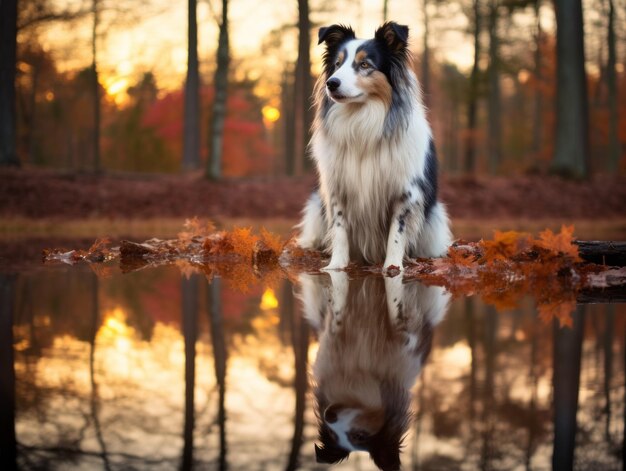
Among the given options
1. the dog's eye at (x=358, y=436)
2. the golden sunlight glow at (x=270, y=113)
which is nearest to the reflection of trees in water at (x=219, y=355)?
the dog's eye at (x=358, y=436)

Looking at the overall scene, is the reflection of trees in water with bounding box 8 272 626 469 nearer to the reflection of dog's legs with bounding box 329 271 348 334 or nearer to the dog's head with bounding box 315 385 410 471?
the dog's head with bounding box 315 385 410 471

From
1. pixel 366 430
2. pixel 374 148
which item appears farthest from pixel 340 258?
pixel 366 430

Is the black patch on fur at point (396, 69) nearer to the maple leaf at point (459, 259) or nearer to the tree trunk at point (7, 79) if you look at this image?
the maple leaf at point (459, 259)

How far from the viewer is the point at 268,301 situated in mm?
4613

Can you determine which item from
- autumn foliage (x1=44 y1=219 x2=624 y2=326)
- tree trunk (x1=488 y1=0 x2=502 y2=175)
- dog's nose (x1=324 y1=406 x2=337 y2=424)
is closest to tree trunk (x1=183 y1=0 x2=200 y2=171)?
tree trunk (x1=488 y1=0 x2=502 y2=175)

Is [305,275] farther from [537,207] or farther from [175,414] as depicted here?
[537,207]

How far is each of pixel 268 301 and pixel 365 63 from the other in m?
2.24

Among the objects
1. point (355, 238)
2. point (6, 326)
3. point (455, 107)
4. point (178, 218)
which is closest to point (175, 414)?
point (6, 326)

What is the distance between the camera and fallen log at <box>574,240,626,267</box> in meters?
5.50

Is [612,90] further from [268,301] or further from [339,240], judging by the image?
[268,301]

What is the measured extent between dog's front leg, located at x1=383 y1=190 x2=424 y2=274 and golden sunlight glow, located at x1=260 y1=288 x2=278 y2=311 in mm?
1236

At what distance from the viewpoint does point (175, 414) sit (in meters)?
2.19

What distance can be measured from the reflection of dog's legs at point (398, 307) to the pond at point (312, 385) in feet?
0.07

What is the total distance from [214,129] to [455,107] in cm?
2364
